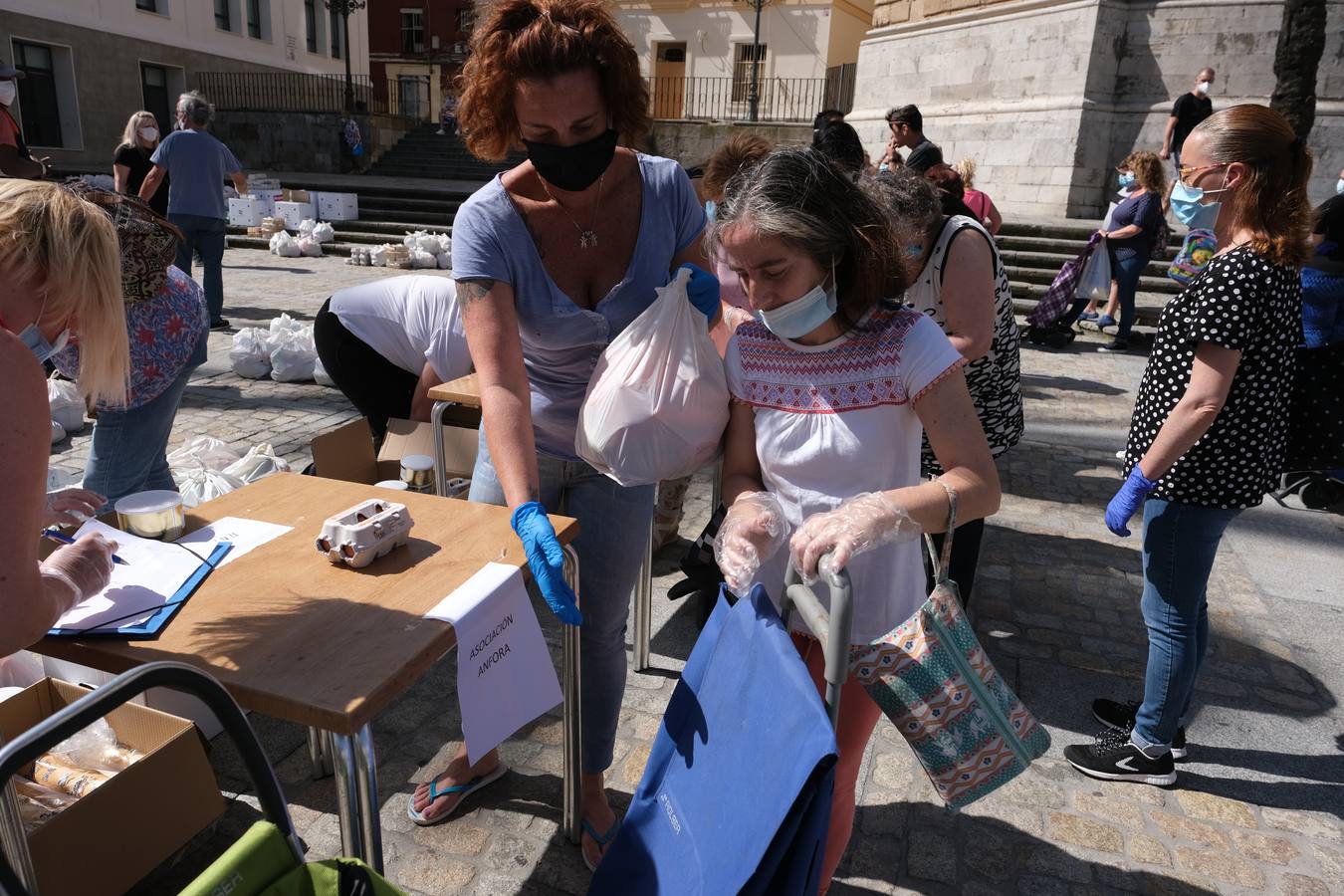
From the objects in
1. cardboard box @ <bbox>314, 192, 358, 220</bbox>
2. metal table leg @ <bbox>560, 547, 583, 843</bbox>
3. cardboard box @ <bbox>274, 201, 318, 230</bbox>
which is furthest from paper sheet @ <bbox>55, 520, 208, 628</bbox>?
cardboard box @ <bbox>314, 192, 358, 220</bbox>

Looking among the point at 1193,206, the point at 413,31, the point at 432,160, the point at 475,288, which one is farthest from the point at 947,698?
the point at 413,31

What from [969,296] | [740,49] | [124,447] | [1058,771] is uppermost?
[740,49]

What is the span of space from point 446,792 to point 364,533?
3.37 feet

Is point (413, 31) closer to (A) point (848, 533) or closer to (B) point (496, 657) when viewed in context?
(B) point (496, 657)

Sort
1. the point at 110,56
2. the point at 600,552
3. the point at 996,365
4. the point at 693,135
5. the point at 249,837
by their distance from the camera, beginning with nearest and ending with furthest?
the point at 249,837 → the point at 600,552 → the point at 996,365 → the point at 693,135 → the point at 110,56

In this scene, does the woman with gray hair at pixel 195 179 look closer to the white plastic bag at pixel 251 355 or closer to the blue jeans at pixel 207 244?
the blue jeans at pixel 207 244

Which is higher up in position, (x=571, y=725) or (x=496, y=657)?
(x=496, y=657)

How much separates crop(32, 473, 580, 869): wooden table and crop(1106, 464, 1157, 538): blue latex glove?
1.52 meters

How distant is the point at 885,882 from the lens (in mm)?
2264

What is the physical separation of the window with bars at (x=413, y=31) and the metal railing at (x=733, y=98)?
13.9 m

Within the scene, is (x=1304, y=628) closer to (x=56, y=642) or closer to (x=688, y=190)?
(x=688, y=190)

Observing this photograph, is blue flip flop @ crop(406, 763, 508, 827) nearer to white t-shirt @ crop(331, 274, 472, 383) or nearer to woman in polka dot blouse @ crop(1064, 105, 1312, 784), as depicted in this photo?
white t-shirt @ crop(331, 274, 472, 383)

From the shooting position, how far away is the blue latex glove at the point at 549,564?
1.66 meters

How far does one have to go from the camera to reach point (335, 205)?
15.6 m
